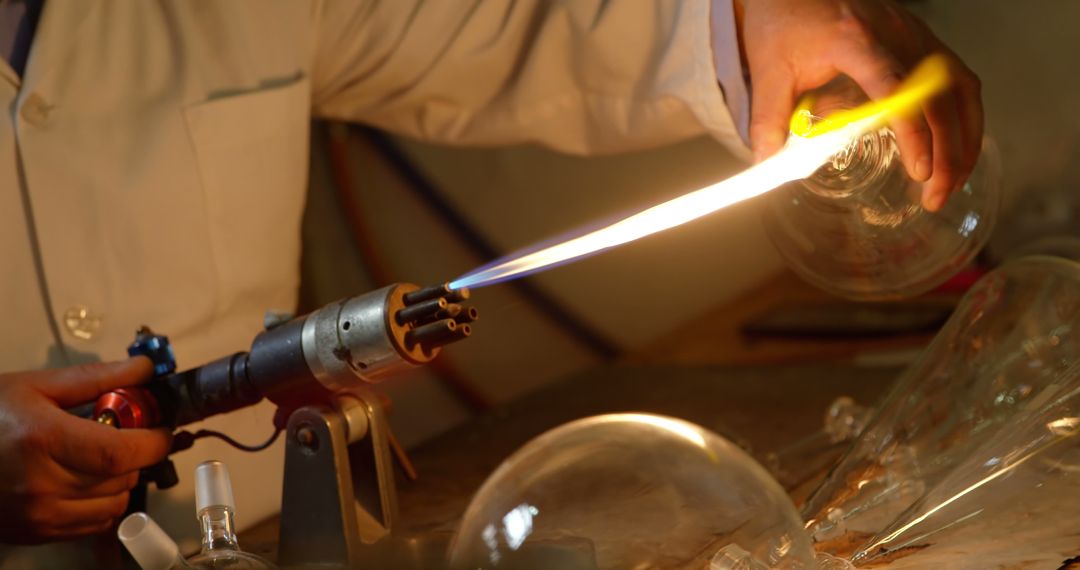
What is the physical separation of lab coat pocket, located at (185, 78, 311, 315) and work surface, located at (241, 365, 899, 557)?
0.72 ft

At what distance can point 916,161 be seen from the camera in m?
0.72

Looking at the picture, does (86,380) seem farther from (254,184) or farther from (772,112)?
(772,112)

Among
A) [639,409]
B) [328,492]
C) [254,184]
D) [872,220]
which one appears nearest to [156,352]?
[328,492]

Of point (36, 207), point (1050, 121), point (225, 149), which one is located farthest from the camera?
point (1050, 121)

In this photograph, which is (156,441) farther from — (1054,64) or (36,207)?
(1054,64)

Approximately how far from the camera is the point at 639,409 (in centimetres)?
128

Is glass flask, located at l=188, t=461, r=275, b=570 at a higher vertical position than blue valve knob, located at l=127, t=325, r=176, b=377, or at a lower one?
lower

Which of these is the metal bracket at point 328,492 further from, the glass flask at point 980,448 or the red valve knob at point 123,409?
the glass flask at point 980,448

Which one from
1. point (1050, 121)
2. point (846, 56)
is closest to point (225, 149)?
point (846, 56)

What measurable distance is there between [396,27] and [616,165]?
63cm

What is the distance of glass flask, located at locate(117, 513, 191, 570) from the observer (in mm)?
620

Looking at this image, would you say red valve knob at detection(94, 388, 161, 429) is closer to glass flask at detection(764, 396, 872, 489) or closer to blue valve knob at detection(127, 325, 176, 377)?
blue valve knob at detection(127, 325, 176, 377)

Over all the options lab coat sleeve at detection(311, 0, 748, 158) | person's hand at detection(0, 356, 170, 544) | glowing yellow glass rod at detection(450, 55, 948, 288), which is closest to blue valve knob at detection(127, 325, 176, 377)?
person's hand at detection(0, 356, 170, 544)

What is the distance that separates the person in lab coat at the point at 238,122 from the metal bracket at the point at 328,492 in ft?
0.33
